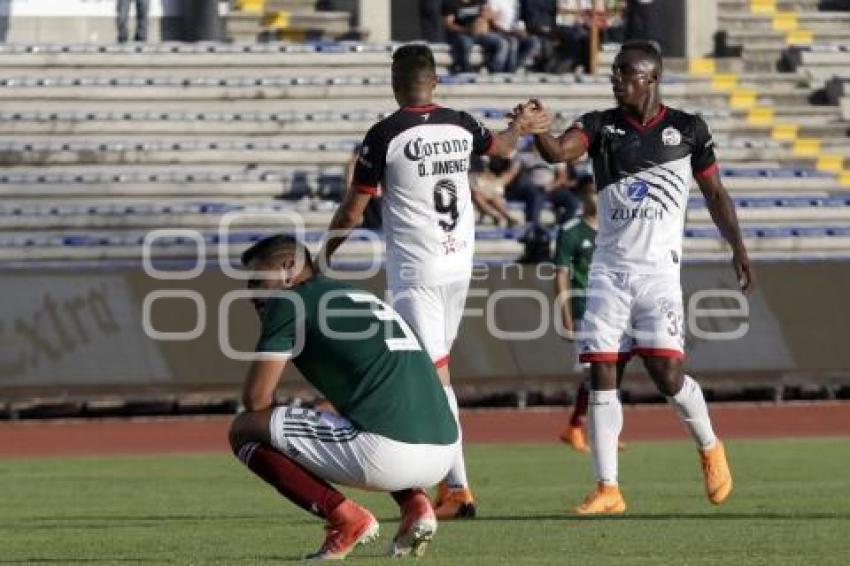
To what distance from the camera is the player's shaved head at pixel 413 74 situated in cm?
1288

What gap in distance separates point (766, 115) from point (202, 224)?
28.7ft

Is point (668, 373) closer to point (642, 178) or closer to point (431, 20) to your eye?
point (642, 178)

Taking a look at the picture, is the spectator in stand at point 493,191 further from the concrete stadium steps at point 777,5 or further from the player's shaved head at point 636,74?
the player's shaved head at point 636,74

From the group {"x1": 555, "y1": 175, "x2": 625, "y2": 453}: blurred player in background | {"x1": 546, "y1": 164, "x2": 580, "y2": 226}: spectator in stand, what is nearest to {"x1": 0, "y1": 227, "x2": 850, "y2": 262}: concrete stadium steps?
{"x1": 546, "y1": 164, "x2": 580, "y2": 226}: spectator in stand

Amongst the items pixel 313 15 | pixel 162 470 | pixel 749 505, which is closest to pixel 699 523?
pixel 749 505

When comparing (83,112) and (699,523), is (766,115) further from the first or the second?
(699,523)

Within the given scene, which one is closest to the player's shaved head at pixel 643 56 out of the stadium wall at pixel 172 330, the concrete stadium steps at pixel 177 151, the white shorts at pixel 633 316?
the white shorts at pixel 633 316

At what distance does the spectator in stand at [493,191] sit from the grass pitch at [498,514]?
870cm

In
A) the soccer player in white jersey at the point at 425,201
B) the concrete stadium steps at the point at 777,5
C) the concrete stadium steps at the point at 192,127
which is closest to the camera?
the soccer player in white jersey at the point at 425,201

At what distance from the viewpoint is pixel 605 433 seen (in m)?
13.4

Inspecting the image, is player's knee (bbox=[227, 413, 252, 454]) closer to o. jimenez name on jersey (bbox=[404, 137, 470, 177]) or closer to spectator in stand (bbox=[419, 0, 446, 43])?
o. jimenez name on jersey (bbox=[404, 137, 470, 177])

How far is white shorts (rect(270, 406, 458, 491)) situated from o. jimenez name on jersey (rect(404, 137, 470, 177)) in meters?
3.16

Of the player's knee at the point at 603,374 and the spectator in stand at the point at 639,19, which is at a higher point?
the player's knee at the point at 603,374

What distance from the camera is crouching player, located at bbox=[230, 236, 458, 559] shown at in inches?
380
